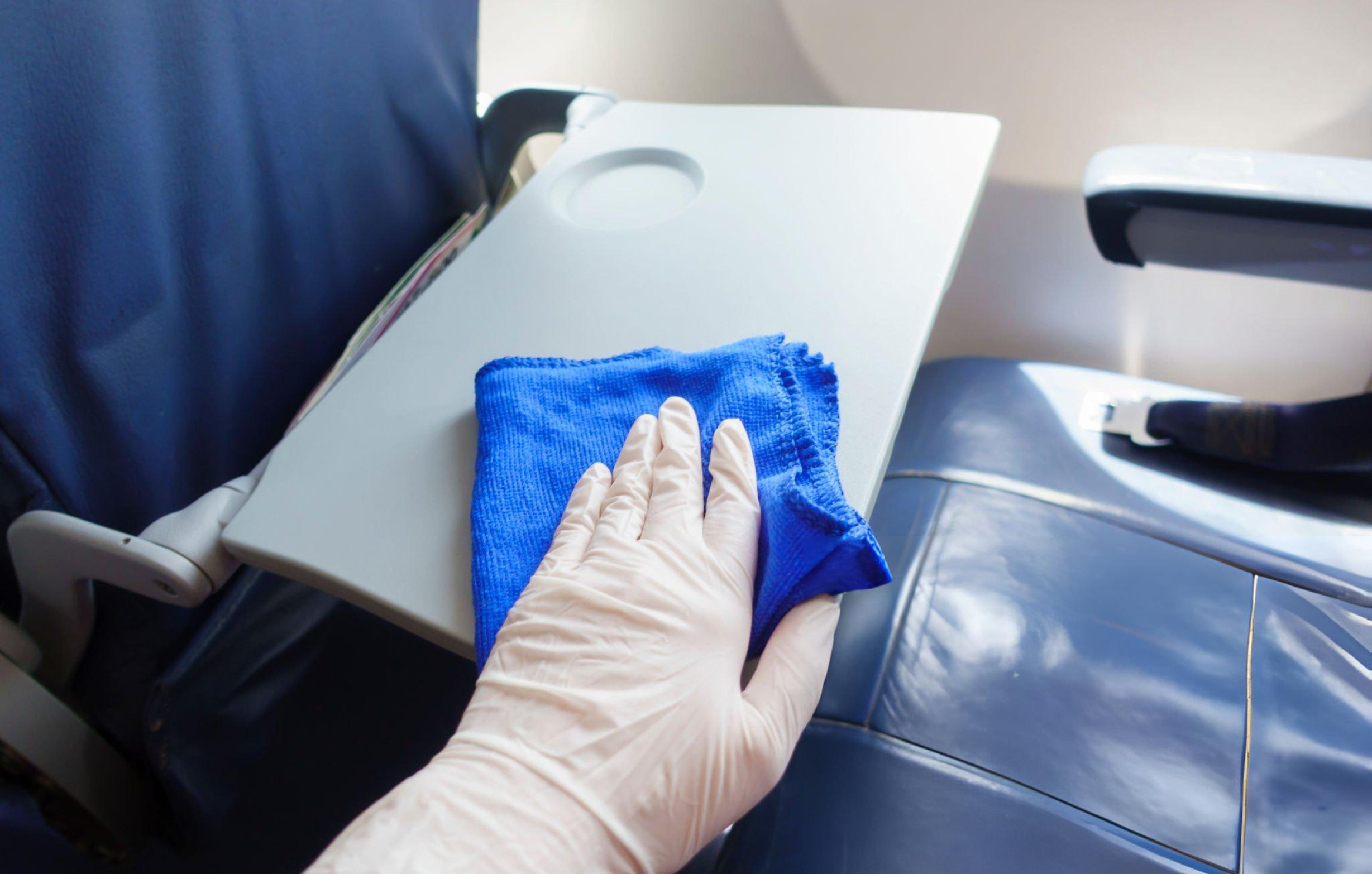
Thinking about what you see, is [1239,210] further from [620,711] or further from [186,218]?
[186,218]

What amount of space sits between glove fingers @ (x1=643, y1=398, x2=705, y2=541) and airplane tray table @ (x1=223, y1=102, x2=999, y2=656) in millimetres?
43

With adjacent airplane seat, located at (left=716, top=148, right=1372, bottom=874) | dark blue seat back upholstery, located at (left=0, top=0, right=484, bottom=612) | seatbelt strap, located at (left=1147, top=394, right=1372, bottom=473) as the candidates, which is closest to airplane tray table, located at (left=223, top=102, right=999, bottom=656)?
dark blue seat back upholstery, located at (left=0, top=0, right=484, bottom=612)

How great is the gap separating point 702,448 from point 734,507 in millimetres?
55

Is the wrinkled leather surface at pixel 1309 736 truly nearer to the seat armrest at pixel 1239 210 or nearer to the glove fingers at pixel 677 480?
the seat armrest at pixel 1239 210

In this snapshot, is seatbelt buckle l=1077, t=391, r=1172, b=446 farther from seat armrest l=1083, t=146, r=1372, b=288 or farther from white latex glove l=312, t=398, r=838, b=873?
white latex glove l=312, t=398, r=838, b=873

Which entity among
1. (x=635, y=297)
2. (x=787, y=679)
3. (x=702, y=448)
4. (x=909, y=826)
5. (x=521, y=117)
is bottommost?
(x=909, y=826)

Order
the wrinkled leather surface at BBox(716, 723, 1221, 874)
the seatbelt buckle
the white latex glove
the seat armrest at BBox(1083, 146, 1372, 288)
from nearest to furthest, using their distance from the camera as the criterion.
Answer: the white latex glove
the wrinkled leather surface at BBox(716, 723, 1221, 874)
the seat armrest at BBox(1083, 146, 1372, 288)
the seatbelt buckle

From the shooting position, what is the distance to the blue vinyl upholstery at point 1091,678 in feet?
2.00

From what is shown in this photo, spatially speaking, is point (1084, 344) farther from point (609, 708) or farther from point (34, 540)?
point (34, 540)

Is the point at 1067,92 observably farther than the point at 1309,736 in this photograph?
Yes

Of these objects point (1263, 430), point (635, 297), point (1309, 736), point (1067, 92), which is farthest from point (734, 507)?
point (1067, 92)

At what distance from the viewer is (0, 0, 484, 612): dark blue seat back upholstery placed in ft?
1.70

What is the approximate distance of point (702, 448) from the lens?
Answer: 565 millimetres

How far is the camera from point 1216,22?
0.96 m
